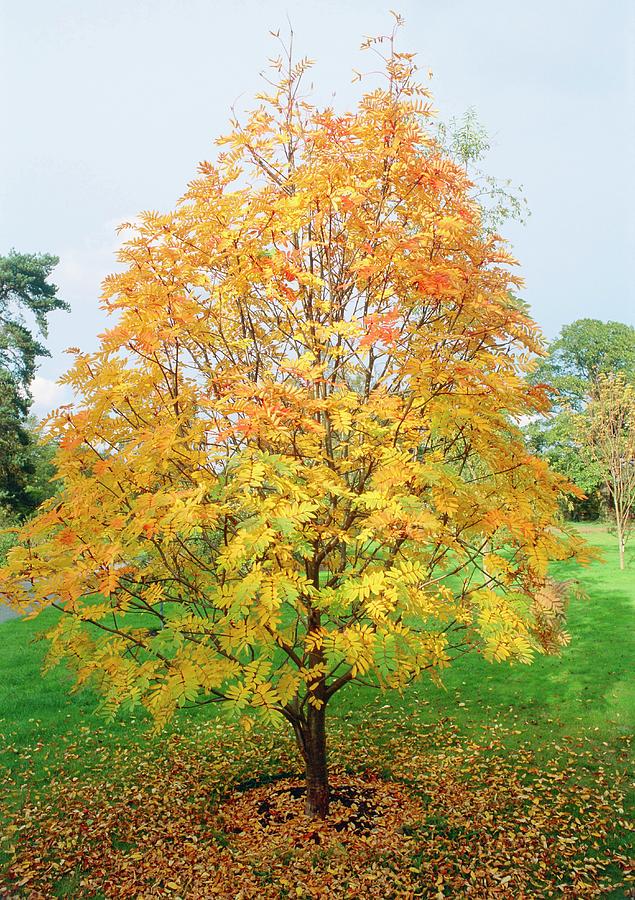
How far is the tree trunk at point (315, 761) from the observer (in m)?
5.19

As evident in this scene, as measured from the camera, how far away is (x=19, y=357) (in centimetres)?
2414

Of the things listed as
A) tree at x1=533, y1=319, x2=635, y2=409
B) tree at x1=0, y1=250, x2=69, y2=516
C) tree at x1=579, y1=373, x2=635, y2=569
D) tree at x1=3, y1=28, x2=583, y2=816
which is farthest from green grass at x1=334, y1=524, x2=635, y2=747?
tree at x1=533, y1=319, x2=635, y2=409

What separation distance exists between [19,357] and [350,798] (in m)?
22.8

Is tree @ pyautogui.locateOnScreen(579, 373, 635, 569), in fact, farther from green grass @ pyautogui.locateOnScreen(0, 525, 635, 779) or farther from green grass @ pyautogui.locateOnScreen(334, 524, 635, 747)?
green grass @ pyautogui.locateOnScreen(0, 525, 635, 779)

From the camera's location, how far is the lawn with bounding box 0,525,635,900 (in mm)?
4582

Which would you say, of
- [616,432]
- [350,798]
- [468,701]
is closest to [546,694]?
[468,701]

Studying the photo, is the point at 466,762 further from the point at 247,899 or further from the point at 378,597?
the point at 378,597

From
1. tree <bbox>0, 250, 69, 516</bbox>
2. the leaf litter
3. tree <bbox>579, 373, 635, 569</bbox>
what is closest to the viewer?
the leaf litter

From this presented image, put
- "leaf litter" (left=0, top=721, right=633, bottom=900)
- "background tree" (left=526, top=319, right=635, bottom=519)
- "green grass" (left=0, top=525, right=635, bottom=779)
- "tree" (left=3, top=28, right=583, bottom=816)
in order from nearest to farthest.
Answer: "tree" (left=3, top=28, right=583, bottom=816) < "leaf litter" (left=0, top=721, right=633, bottom=900) < "green grass" (left=0, top=525, right=635, bottom=779) < "background tree" (left=526, top=319, right=635, bottom=519)

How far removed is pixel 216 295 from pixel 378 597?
2312mm

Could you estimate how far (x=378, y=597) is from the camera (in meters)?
4.04

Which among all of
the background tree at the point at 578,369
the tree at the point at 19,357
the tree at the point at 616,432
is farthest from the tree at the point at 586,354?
the tree at the point at 19,357

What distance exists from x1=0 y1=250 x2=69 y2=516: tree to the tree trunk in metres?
20.8

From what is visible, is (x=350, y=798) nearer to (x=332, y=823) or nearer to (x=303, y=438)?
(x=332, y=823)
